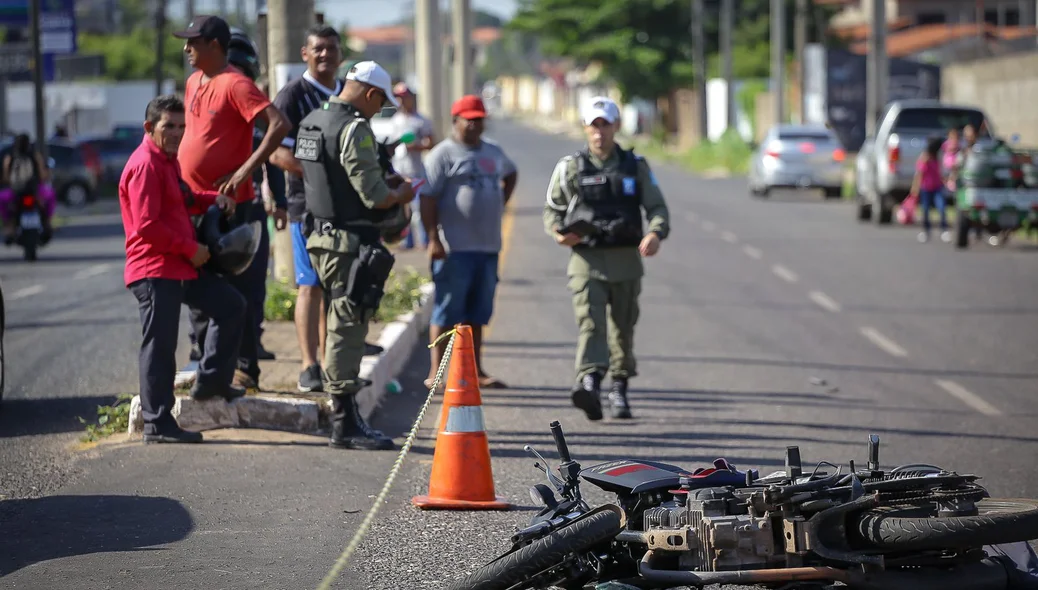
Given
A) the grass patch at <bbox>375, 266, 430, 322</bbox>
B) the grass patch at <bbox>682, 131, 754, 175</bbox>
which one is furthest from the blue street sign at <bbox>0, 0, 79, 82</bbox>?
the grass patch at <bbox>375, 266, 430, 322</bbox>

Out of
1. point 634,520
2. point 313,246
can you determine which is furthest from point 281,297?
point 634,520

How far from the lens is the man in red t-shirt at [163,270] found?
7891mm

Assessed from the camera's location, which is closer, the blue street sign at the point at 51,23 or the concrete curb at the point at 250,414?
the concrete curb at the point at 250,414

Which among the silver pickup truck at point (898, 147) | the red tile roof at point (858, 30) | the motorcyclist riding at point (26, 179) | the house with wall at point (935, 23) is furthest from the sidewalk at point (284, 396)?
the red tile roof at point (858, 30)

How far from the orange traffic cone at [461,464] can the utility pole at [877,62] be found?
24.8 meters

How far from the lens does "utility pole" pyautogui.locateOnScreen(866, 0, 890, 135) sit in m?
30.8

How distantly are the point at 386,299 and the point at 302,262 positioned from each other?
3.69m

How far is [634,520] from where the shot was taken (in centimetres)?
530

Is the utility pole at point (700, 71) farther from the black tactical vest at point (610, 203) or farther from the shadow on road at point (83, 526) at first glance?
the shadow on road at point (83, 526)

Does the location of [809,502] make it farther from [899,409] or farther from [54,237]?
[54,237]

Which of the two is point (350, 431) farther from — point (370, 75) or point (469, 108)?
point (469, 108)

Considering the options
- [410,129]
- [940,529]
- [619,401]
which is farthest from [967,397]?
[410,129]

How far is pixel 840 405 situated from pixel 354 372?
12.2ft

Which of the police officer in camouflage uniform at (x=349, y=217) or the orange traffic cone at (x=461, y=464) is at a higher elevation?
the police officer in camouflage uniform at (x=349, y=217)
